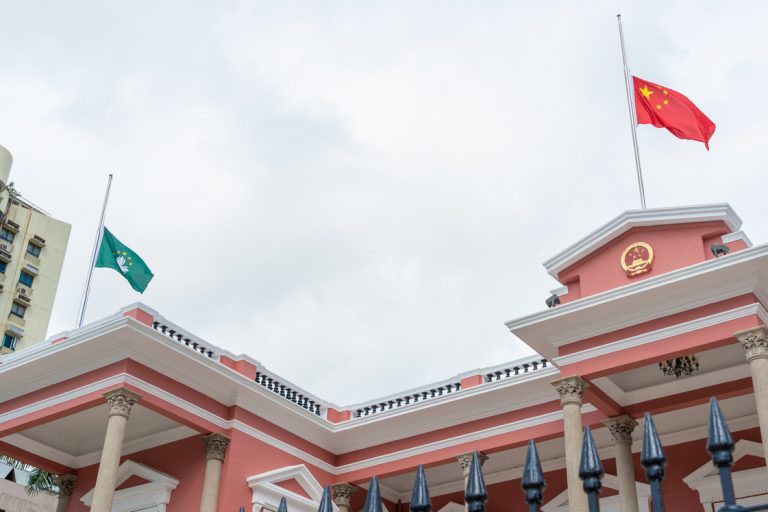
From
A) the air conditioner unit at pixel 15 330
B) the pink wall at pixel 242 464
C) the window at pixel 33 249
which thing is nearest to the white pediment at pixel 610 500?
the pink wall at pixel 242 464

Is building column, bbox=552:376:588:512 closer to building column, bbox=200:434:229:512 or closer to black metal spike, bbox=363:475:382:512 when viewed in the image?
building column, bbox=200:434:229:512

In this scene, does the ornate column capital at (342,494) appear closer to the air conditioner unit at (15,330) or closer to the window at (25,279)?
the air conditioner unit at (15,330)

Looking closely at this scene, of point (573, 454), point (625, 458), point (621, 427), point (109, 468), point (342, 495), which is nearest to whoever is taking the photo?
point (573, 454)

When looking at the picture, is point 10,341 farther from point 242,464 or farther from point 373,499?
point 373,499

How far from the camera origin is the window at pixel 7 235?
150 ft

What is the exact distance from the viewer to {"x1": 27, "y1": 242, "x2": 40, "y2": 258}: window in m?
47.1

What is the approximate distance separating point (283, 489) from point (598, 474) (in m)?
15.1

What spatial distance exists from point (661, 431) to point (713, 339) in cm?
404

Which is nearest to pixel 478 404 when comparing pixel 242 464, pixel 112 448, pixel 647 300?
A: pixel 647 300

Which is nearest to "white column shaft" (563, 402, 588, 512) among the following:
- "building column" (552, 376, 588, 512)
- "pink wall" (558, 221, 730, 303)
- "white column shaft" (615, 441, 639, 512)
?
"building column" (552, 376, 588, 512)

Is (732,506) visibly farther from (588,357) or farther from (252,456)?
→ (252,456)

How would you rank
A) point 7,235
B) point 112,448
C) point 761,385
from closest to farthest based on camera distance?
point 761,385 < point 112,448 < point 7,235

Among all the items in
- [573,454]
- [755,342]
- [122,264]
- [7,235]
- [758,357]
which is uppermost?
[7,235]

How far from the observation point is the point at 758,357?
42.8 ft
